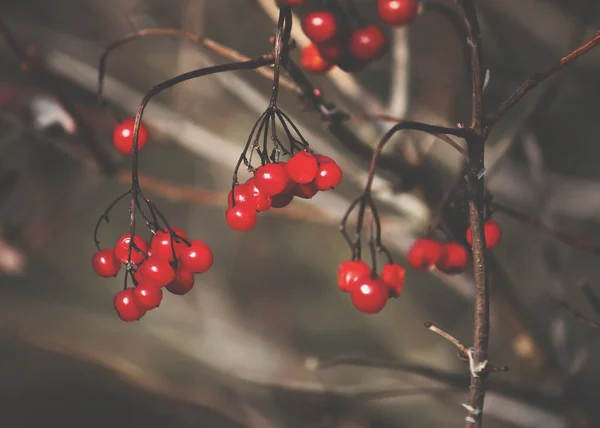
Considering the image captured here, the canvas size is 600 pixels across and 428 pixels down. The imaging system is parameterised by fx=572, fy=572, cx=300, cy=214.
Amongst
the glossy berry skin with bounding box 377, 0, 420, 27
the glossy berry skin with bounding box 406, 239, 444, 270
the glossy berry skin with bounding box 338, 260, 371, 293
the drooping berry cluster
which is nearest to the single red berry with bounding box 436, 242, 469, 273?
Result: the glossy berry skin with bounding box 406, 239, 444, 270

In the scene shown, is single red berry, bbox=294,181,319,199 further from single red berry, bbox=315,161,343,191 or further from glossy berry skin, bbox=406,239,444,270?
glossy berry skin, bbox=406,239,444,270

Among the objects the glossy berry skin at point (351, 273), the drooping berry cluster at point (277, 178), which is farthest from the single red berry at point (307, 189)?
the glossy berry skin at point (351, 273)

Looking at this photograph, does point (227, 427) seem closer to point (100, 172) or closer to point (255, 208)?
point (100, 172)

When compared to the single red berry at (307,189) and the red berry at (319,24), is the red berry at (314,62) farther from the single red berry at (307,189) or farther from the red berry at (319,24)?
the single red berry at (307,189)

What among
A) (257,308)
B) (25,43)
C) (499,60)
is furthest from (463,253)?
(257,308)

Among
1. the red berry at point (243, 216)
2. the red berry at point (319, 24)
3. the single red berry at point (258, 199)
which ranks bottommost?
the red berry at point (243, 216)

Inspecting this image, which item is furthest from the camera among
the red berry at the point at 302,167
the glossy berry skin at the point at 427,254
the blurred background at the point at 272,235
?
the blurred background at the point at 272,235
